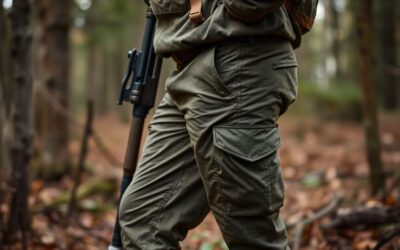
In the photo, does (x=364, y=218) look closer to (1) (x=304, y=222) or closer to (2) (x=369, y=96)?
(1) (x=304, y=222)

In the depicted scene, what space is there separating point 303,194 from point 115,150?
7649 mm

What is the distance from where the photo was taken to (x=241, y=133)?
2.24m

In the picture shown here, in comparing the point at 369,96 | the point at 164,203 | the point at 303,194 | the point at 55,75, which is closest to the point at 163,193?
the point at 164,203

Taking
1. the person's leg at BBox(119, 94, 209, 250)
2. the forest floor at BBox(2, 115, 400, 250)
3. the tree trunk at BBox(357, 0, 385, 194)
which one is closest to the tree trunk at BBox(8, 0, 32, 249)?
the forest floor at BBox(2, 115, 400, 250)

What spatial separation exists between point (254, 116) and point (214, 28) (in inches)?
16.5

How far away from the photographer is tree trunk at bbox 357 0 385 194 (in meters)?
4.95

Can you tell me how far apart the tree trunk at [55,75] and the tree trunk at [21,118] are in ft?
11.9

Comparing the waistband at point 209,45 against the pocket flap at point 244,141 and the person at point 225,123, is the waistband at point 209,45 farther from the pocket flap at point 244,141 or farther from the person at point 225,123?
the pocket flap at point 244,141

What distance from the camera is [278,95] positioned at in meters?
2.35

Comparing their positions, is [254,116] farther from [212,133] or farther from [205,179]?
[205,179]

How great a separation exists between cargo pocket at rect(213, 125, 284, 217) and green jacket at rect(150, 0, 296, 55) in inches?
16.1

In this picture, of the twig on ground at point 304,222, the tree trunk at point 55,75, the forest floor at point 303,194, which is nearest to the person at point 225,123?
the twig on ground at point 304,222

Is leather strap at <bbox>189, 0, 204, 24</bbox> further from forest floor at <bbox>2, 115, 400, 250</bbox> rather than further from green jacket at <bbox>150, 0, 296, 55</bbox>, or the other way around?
forest floor at <bbox>2, 115, 400, 250</bbox>

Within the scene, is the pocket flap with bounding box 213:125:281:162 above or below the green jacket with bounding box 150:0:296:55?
below
